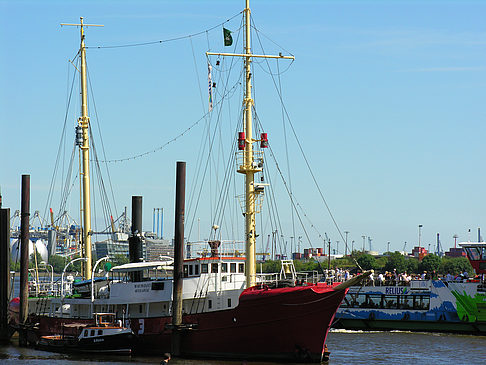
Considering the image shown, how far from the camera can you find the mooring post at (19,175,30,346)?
52.6 metres

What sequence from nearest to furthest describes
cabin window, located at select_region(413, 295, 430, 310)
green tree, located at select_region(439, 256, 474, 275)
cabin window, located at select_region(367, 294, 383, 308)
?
cabin window, located at select_region(413, 295, 430, 310), cabin window, located at select_region(367, 294, 383, 308), green tree, located at select_region(439, 256, 474, 275)

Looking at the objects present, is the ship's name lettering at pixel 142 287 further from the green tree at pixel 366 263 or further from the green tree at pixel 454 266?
the green tree at pixel 454 266

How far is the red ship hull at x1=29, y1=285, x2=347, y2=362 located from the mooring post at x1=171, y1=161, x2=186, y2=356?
120 centimetres

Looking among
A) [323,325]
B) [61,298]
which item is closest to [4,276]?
[61,298]

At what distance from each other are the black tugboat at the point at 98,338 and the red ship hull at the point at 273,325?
4697 mm

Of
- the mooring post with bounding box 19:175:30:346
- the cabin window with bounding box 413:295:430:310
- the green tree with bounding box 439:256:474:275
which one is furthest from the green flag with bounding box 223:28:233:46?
the green tree with bounding box 439:256:474:275

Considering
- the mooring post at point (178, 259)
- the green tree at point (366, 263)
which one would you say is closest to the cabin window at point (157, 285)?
the mooring post at point (178, 259)

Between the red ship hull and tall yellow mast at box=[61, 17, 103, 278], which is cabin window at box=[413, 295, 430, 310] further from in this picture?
tall yellow mast at box=[61, 17, 103, 278]

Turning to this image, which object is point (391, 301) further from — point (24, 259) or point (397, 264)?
point (397, 264)

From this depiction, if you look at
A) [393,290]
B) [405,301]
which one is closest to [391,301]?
[393,290]

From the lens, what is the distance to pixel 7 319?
182ft

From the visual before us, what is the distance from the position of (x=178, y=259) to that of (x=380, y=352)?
44.6ft

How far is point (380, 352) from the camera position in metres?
47.4

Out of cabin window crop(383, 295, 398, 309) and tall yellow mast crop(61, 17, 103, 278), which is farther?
cabin window crop(383, 295, 398, 309)
